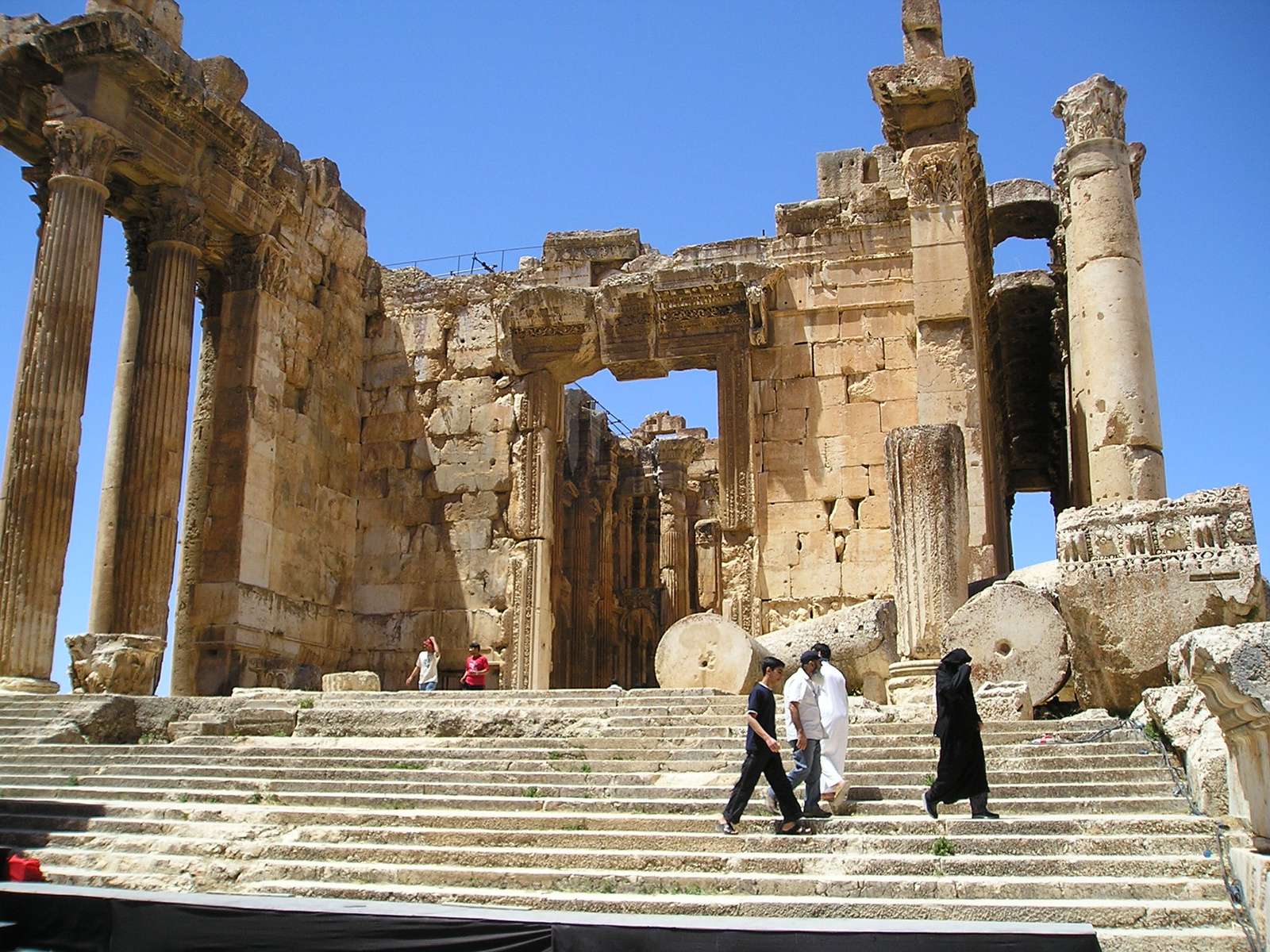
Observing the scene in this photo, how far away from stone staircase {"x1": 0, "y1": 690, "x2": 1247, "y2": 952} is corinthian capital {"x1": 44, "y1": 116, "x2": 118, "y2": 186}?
21.8ft

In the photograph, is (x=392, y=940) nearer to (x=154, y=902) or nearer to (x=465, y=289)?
(x=154, y=902)

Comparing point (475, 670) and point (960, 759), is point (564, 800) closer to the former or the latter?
point (960, 759)

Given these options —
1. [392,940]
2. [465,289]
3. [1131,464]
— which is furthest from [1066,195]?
[392,940]

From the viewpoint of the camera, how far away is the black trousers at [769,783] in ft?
22.8

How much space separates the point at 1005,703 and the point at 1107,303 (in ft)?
17.6

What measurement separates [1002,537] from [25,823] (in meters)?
12.3

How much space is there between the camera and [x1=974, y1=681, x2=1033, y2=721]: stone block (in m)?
8.76

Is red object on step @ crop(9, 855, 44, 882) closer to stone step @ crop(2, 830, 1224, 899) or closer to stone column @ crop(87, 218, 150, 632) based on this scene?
stone step @ crop(2, 830, 1224, 899)

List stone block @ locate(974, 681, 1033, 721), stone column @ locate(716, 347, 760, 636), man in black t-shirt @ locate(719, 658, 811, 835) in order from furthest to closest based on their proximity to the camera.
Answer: stone column @ locate(716, 347, 760, 636), stone block @ locate(974, 681, 1033, 721), man in black t-shirt @ locate(719, 658, 811, 835)

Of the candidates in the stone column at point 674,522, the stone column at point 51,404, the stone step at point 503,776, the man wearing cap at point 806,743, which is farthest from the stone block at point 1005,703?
the stone column at point 674,522

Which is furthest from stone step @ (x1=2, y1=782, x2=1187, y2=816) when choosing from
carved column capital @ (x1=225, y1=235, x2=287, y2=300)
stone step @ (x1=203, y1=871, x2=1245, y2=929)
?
carved column capital @ (x1=225, y1=235, x2=287, y2=300)

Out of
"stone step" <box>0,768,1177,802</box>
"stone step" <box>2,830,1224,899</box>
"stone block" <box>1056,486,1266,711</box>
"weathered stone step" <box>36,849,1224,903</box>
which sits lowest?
"weathered stone step" <box>36,849,1224,903</box>

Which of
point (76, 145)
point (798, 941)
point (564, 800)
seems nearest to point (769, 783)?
point (564, 800)

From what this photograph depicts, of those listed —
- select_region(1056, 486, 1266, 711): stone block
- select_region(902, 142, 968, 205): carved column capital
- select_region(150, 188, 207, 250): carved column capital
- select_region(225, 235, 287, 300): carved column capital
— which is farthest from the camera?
select_region(225, 235, 287, 300): carved column capital
